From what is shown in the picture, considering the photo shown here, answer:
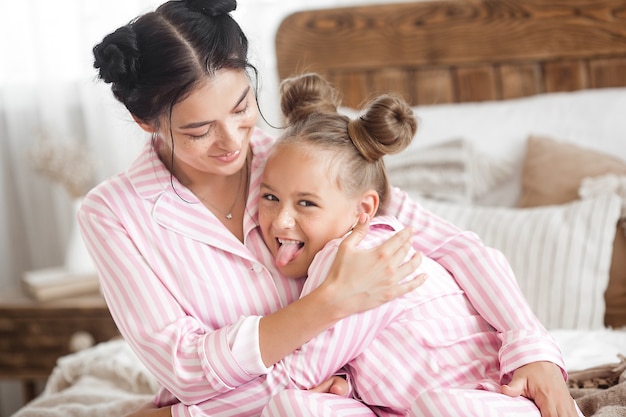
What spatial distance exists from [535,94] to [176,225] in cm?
154

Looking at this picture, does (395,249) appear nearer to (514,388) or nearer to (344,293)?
(344,293)

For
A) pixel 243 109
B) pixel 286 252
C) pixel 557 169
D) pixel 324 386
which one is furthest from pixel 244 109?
pixel 557 169

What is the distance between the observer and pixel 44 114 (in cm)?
316

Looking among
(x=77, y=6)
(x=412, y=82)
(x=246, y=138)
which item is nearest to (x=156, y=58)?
(x=246, y=138)

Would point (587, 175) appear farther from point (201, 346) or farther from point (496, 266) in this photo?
point (201, 346)

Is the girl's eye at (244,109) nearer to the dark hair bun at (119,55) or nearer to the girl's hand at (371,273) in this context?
the dark hair bun at (119,55)

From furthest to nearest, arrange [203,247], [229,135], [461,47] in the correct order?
[461,47] → [203,247] → [229,135]

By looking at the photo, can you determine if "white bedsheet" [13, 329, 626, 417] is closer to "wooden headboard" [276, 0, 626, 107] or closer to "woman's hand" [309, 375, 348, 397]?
"woman's hand" [309, 375, 348, 397]

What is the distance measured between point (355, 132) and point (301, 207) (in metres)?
0.18

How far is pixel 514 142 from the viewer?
2309mm

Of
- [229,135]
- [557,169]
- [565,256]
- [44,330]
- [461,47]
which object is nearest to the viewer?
[229,135]

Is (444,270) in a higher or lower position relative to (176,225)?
lower

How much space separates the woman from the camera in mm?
1276

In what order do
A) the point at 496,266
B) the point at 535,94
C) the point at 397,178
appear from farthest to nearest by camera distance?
the point at 535,94 → the point at 397,178 → the point at 496,266
